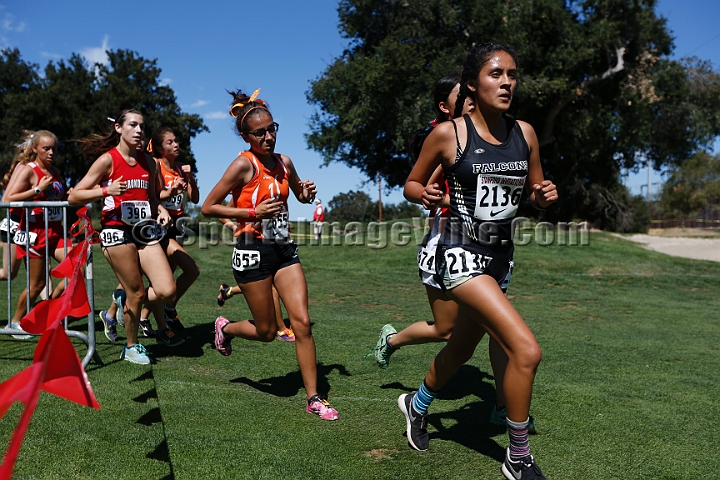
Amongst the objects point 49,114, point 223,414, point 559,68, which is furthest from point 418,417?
point 49,114

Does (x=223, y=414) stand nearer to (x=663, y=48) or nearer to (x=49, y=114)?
(x=663, y=48)

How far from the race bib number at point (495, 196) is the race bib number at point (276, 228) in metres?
1.84

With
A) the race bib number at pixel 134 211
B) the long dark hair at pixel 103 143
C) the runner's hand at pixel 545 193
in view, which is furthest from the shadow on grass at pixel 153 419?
the runner's hand at pixel 545 193

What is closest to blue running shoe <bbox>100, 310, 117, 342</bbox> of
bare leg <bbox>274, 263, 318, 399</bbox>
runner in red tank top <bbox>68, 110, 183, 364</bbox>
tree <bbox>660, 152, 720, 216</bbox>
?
runner in red tank top <bbox>68, 110, 183, 364</bbox>

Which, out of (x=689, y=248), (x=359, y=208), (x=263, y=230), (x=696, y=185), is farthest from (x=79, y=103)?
(x=696, y=185)

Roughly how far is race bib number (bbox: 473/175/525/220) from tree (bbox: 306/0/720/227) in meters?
21.0

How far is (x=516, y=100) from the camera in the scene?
25500 millimetres

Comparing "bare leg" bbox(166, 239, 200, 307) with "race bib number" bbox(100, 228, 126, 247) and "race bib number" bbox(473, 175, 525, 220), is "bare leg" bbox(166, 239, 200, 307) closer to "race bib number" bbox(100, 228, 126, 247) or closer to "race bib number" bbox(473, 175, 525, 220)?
"race bib number" bbox(100, 228, 126, 247)

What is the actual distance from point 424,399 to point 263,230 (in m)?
1.75

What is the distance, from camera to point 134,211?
228 inches

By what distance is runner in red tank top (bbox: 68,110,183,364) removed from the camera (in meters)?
5.71

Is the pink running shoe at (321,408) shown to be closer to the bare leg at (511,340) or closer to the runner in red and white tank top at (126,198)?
the bare leg at (511,340)

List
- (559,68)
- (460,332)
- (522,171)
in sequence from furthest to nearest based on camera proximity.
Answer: (559,68), (460,332), (522,171)

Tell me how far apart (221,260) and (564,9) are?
684 inches
